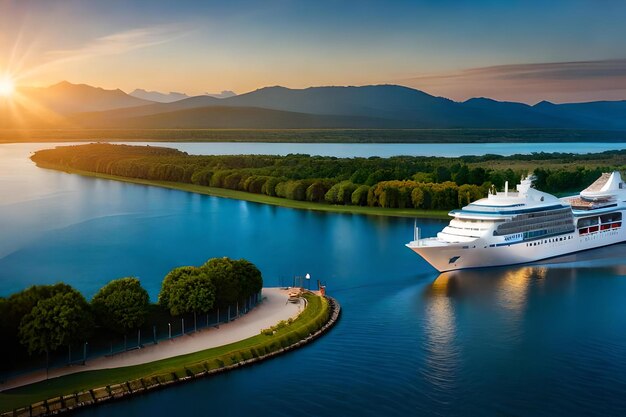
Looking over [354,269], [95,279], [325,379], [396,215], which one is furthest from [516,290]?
[396,215]

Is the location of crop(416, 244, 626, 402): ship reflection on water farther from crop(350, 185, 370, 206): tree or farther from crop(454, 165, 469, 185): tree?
crop(454, 165, 469, 185): tree

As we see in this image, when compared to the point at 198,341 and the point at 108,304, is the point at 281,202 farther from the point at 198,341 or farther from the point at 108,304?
the point at 108,304

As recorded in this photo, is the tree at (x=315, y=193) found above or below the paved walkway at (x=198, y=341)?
above

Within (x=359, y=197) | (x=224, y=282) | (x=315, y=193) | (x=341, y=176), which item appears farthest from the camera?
(x=341, y=176)

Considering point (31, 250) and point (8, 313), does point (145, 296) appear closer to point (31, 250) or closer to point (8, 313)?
point (8, 313)

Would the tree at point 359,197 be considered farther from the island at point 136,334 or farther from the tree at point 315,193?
the island at point 136,334

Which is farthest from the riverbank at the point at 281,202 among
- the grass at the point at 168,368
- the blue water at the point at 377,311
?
the grass at the point at 168,368

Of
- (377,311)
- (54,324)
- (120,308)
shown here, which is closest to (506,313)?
(377,311)

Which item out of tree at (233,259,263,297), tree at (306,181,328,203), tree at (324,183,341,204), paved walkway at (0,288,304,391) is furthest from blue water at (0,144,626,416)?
tree at (306,181,328,203)
